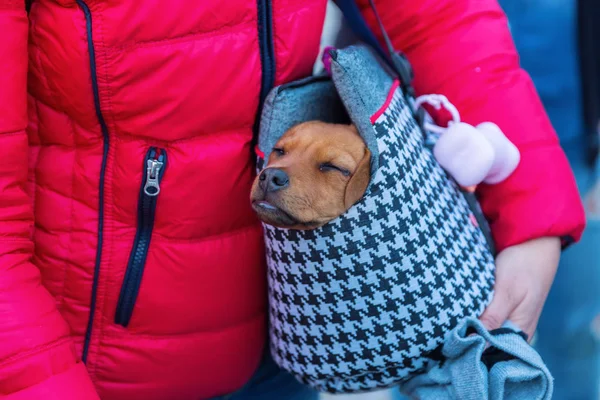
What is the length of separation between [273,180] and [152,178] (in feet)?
0.48

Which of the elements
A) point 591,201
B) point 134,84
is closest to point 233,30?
point 134,84

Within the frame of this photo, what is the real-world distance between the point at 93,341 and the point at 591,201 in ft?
3.56

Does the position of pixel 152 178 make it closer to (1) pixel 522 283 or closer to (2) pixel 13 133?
(2) pixel 13 133

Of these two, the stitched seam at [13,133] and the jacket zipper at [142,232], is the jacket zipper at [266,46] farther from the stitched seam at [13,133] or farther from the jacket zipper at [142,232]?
the stitched seam at [13,133]

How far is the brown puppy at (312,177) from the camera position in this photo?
754 millimetres

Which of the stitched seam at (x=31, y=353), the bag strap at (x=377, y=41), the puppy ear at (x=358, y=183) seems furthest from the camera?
the bag strap at (x=377, y=41)

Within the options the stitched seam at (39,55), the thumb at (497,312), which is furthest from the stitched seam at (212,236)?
the thumb at (497,312)

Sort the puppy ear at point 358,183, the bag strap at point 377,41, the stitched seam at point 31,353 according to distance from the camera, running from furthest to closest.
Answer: the bag strap at point 377,41 < the puppy ear at point 358,183 < the stitched seam at point 31,353

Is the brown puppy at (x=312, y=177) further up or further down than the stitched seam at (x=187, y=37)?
further down

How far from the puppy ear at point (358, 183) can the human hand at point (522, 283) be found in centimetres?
25

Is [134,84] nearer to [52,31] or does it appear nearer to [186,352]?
[52,31]

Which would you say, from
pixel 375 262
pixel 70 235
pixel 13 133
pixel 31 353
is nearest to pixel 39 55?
pixel 13 133

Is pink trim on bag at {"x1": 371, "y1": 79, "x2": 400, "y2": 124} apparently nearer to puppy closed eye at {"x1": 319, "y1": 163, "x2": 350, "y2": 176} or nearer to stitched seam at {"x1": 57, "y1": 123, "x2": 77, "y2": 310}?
puppy closed eye at {"x1": 319, "y1": 163, "x2": 350, "y2": 176}

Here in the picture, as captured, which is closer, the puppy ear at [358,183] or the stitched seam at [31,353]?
the stitched seam at [31,353]
